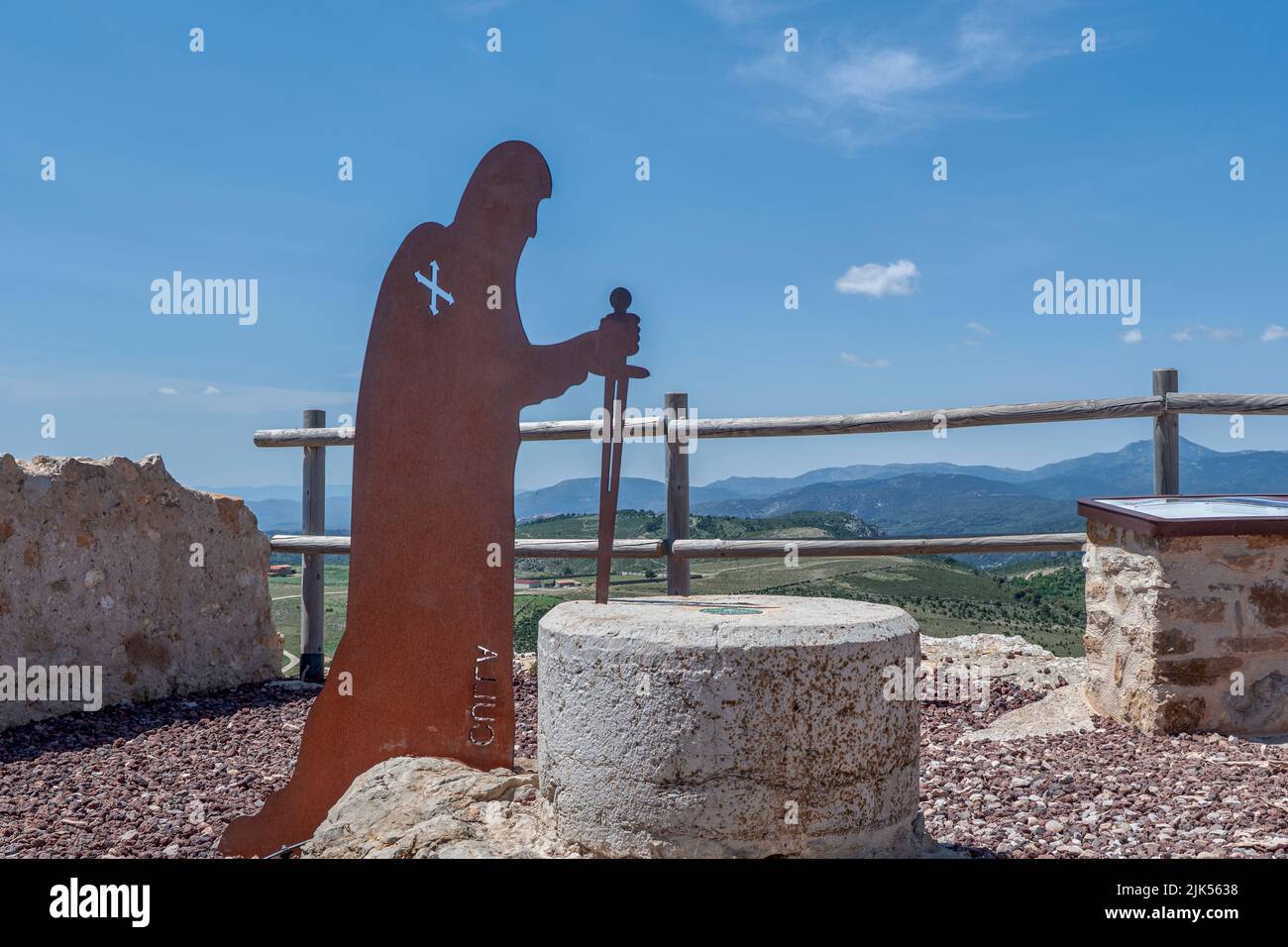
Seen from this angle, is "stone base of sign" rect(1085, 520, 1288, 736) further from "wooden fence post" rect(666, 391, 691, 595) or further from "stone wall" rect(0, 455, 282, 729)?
"stone wall" rect(0, 455, 282, 729)

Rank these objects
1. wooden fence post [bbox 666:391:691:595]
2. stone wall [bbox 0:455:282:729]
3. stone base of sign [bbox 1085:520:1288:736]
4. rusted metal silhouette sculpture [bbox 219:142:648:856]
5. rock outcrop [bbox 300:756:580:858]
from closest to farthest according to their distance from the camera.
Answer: rock outcrop [bbox 300:756:580:858]
rusted metal silhouette sculpture [bbox 219:142:648:856]
stone base of sign [bbox 1085:520:1288:736]
stone wall [bbox 0:455:282:729]
wooden fence post [bbox 666:391:691:595]

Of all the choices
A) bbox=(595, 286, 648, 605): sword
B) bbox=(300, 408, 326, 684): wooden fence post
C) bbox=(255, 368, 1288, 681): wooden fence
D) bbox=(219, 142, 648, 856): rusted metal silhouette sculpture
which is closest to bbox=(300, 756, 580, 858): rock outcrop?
bbox=(219, 142, 648, 856): rusted metal silhouette sculpture

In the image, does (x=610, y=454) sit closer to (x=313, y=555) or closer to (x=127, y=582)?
(x=127, y=582)

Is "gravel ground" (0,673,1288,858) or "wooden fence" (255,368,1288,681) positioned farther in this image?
"wooden fence" (255,368,1288,681)

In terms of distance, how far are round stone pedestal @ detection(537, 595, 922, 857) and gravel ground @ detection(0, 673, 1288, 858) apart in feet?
2.59

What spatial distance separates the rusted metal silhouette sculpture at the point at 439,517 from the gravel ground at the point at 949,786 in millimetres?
823

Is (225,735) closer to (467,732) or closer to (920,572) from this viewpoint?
(467,732)

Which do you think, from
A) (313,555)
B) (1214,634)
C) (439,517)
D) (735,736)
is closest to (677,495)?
(313,555)

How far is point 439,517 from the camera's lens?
364 cm

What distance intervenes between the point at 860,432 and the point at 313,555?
396cm

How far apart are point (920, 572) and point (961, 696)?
2.66 metres

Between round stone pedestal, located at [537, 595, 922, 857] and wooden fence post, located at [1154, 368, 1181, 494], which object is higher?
wooden fence post, located at [1154, 368, 1181, 494]

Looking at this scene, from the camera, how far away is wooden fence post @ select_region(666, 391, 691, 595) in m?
6.36

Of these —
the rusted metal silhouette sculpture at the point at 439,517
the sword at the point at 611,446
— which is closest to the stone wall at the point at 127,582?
the rusted metal silhouette sculpture at the point at 439,517
